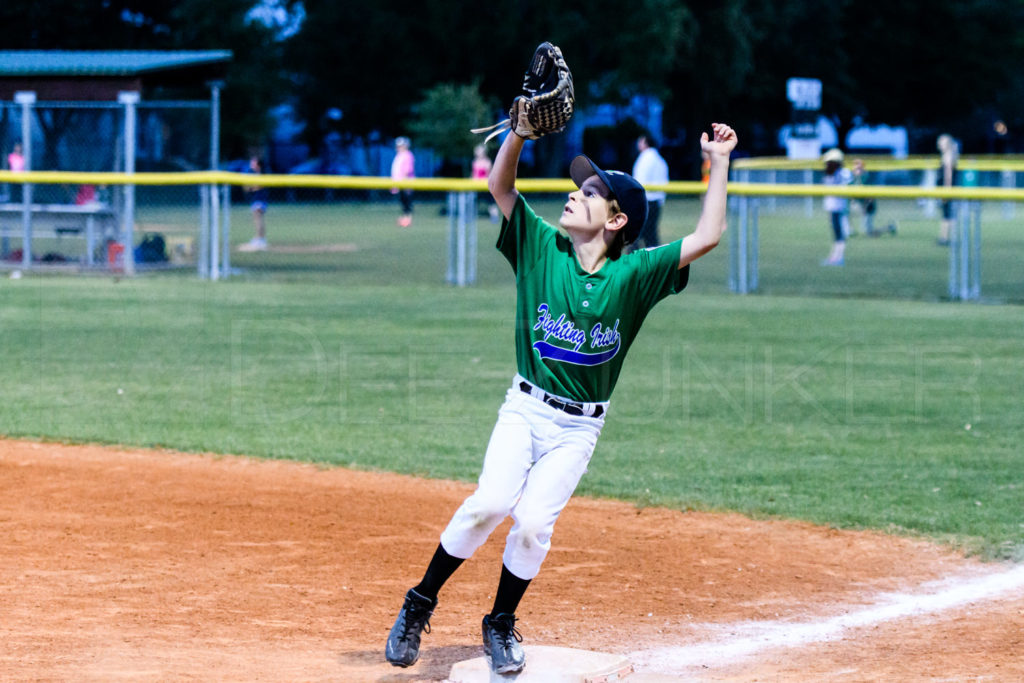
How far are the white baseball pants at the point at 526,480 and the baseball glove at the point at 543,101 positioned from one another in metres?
0.91

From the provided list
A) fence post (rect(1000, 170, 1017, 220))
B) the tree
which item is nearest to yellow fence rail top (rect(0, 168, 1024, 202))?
fence post (rect(1000, 170, 1017, 220))

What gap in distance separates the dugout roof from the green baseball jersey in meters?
15.1

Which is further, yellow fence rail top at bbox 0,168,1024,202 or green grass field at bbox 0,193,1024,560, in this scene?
yellow fence rail top at bbox 0,168,1024,202

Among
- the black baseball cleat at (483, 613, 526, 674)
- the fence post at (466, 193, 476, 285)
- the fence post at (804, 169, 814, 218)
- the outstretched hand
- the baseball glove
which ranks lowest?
→ the black baseball cleat at (483, 613, 526, 674)

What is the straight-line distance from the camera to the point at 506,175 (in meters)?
4.57

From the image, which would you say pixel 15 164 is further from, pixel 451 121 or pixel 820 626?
pixel 451 121

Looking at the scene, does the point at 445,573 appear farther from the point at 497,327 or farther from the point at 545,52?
the point at 497,327

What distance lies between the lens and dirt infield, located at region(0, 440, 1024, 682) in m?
4.65

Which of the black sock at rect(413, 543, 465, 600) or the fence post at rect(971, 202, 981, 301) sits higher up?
the fence post at rect(971, 202, 981, 301)

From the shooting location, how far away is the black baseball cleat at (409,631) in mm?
4422

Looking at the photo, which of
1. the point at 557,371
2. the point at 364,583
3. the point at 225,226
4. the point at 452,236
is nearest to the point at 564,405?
the point at 557,371

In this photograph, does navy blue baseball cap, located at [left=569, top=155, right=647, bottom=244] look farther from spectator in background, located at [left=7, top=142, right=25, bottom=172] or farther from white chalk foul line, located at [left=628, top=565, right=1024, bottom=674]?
spectator in background, located at [left=7, top=142, right=25, bottom=172]

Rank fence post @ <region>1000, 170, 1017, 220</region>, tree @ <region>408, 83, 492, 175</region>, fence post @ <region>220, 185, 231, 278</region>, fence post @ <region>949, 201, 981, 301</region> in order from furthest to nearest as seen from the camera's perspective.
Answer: tree @ <region>408, 83, 492, 175</region>
fence post @ <region>1000, 170, 1017, 220</region>
fence post @ <region>220, 185, 231, 278</region>
fence post @ <region>949, 201, 981, 301</region>

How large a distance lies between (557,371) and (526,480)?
0.38 m
